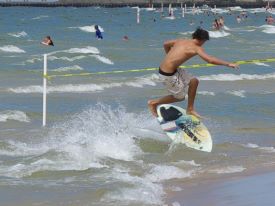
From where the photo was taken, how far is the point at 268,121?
51.9ft

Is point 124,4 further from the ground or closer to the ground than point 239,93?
closer to the ground

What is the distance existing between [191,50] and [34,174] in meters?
2.67

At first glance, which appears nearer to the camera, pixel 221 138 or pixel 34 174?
pixel 34 174

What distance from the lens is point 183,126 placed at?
1183 centimetres

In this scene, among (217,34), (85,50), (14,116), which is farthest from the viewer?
(217,34)

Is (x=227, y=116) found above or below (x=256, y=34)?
above

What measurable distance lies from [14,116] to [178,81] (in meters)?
5.44

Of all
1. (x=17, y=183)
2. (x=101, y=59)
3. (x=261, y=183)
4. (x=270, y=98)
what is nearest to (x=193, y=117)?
(x=261, y=183)

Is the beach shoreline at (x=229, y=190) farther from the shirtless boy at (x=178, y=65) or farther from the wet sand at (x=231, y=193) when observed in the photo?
the shirtless boy at (x=178, y=65)

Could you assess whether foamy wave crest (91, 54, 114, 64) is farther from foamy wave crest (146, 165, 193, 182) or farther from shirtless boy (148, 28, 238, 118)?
foamy wave crest (146, 165, 193, 182)

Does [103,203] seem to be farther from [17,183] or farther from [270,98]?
[270,98]

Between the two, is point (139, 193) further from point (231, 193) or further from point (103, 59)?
point (103, 59)

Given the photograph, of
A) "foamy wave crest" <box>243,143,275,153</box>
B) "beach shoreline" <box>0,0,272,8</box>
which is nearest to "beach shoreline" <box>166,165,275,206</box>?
"foamy wave crest" <box>243,143,275,153</box>

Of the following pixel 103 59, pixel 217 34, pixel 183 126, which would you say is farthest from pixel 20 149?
pixel 217 34
